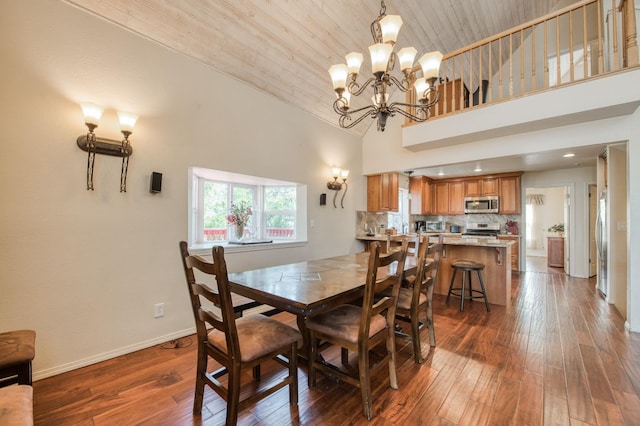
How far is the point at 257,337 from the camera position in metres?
1.57

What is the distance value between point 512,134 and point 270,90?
3322 millimetres

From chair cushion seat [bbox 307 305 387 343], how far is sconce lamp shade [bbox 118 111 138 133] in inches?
85.2

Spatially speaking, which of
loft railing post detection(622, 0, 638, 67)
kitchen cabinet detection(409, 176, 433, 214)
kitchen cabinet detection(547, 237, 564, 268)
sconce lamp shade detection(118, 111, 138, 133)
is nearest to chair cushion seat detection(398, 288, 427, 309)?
sconce lamp shade detection(118, 111, 138, 133)

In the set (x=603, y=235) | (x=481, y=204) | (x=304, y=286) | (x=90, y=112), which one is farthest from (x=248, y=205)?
(x=481, y=204)

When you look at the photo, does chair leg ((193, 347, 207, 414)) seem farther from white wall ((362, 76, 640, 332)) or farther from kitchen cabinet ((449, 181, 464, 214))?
kitchen cabinet ((449, 181, 464, 214))

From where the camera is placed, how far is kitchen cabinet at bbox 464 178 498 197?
20.2 feet

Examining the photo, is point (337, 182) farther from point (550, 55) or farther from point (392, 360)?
point (550, 55)

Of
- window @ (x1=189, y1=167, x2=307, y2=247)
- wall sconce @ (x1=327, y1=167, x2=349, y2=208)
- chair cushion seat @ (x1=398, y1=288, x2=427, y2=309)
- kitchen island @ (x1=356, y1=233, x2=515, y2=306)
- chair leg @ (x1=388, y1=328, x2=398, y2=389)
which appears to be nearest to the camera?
chair leg @ (x1=388, y1=328, x2=398, y2=389)

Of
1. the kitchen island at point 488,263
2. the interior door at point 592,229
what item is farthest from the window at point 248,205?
the interior door at point 592,229

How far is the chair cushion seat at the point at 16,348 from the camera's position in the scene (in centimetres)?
133

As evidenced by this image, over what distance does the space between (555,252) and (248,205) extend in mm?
7602

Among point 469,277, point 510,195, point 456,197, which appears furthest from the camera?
point 456,197

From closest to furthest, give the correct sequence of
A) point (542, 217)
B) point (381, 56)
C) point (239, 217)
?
point (381, 56)
point (239, 217)
point (542, 217)

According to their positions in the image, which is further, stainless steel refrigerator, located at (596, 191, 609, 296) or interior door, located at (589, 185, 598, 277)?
interior door, located at (589, 185, 598, 277)
